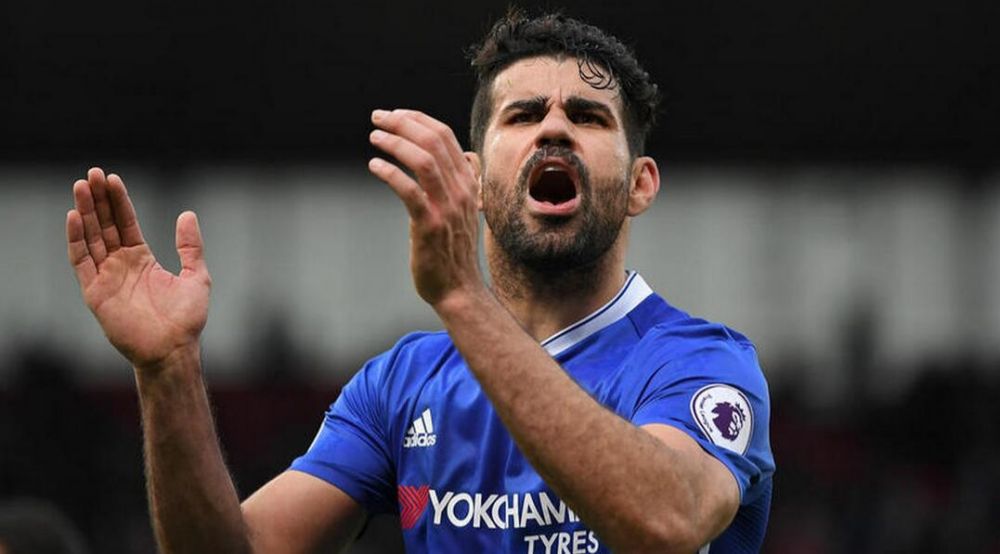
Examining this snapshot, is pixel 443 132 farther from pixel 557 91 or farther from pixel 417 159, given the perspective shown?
pixel 557 91

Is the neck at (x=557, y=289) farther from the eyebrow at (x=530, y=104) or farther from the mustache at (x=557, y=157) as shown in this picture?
the eyebrow at (x=530, y=104)

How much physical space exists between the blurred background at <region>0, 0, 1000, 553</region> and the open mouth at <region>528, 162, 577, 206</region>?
31.3 feet

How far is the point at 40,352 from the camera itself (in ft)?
55.9

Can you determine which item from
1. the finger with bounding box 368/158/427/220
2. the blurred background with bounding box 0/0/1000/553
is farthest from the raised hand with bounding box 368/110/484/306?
the blurred background with bounding box 0/0/1000/553

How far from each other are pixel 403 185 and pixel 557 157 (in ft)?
Result: 2.39

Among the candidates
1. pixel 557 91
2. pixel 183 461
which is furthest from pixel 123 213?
pixel 557 91

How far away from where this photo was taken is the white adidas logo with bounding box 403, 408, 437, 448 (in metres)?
3.95

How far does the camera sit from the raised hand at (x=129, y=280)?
369 cm

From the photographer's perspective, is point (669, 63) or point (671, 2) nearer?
point (671, 2)

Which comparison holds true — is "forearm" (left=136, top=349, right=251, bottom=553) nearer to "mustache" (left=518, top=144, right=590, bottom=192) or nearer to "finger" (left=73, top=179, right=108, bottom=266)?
"finger" (left=73, top=179, right=108, bottom=266)

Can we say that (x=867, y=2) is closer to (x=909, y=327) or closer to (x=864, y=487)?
(x=864, y=487)

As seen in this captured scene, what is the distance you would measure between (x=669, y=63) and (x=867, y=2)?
2042 mm

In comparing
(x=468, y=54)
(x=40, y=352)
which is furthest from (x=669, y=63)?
(x=468, y=54)

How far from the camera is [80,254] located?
3785 millimetres
